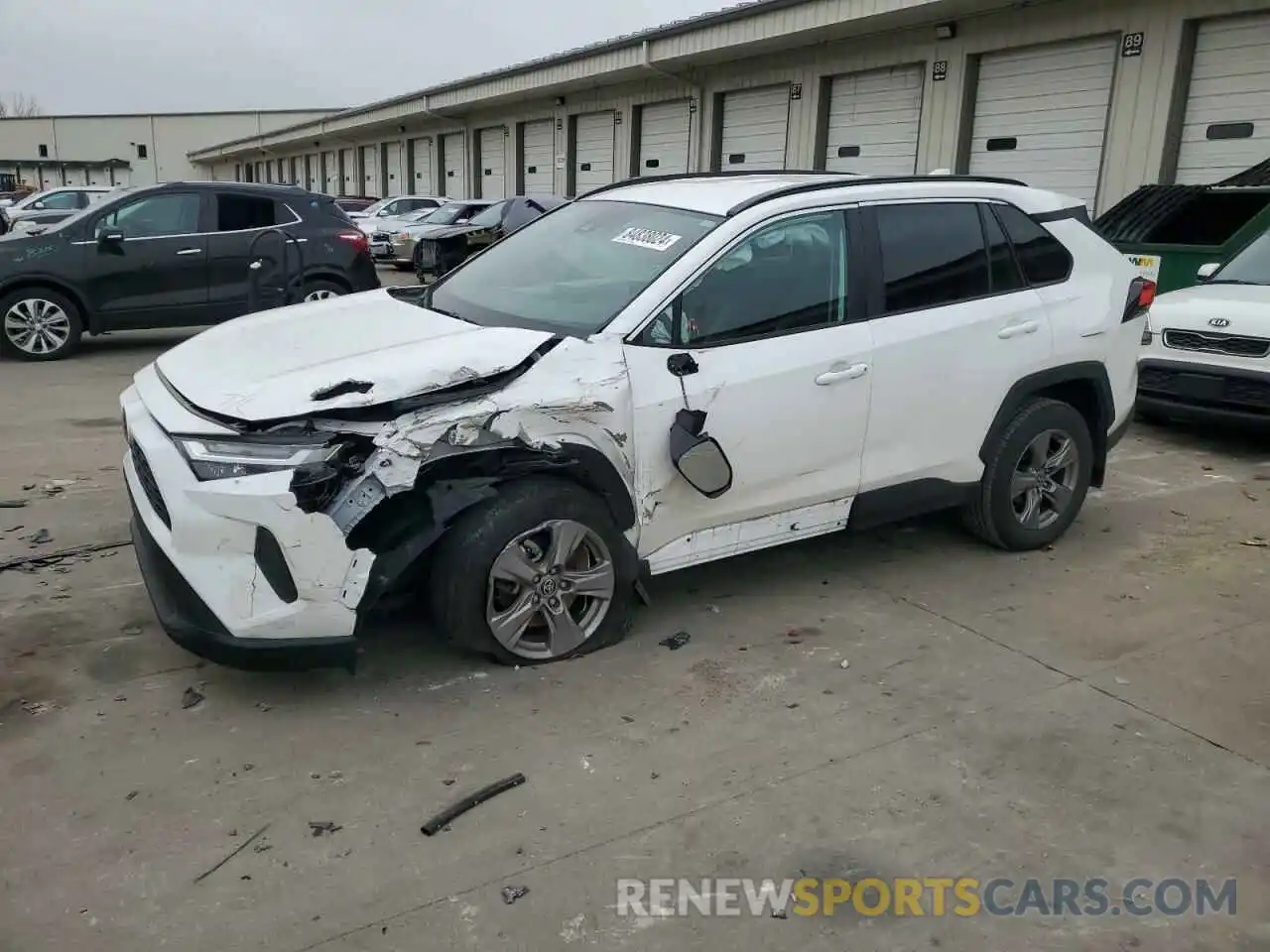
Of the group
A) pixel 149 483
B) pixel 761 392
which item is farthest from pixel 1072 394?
pixel 149 483

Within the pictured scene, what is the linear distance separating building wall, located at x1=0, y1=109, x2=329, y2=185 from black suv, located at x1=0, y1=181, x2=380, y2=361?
6303 cm

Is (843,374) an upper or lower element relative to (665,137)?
lower

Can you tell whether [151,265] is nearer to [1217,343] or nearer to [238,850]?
[238,850]

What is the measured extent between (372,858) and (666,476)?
169 cm

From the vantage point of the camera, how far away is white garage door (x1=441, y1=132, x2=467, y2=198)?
2959 cm

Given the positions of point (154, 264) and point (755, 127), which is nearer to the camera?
point (154, 264)

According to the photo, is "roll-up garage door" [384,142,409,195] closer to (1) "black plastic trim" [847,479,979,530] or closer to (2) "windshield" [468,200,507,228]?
(2) "windshield" [468,200,507,228]

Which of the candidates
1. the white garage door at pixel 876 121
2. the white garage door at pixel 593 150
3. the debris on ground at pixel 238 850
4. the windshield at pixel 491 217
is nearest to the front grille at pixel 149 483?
the debris on ground at pixel 238 850

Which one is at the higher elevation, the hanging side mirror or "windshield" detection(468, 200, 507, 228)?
"windshield" detection(468, 200, 507, 228)

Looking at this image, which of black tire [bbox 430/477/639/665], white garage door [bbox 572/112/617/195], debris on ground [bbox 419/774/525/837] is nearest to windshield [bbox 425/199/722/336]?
black tire [bbox 430/477/639/665]

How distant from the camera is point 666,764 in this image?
323cm

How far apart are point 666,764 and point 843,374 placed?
1763mm

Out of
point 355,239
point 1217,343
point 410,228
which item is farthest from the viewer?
point 410,228

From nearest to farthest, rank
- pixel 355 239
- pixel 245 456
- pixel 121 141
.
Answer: pixel 245 456 < pixel 355 239 < pixel 121 141
